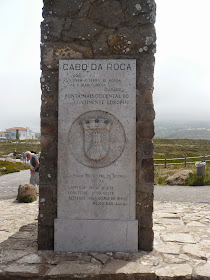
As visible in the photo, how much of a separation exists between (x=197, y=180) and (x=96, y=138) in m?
8.19

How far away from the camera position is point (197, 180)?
11.1 metres

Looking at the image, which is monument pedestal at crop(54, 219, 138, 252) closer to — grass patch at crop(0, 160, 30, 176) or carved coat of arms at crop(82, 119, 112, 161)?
carved coat of arms at crop(82, 119, 112, 161)

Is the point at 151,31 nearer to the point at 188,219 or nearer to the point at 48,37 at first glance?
the point at 48,37

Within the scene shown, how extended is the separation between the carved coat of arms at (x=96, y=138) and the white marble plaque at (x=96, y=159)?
13 millimetres

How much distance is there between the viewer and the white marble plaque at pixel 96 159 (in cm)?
392

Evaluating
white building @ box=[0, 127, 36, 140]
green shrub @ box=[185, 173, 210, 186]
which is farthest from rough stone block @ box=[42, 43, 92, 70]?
white building @ box=[0, 127, 36, 140]

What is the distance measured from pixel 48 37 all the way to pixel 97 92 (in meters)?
1.01

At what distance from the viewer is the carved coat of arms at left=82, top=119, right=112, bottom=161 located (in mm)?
3857

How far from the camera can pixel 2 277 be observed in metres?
3.36

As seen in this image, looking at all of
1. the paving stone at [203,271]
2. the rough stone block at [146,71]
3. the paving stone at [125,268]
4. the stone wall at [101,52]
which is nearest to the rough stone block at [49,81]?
the stone wall at [101,52]

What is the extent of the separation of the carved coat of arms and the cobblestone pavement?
4.32 feet

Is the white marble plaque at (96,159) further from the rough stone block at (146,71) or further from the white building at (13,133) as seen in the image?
the white building at (13,133)

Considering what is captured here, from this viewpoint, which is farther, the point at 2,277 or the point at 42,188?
the point at 42,188

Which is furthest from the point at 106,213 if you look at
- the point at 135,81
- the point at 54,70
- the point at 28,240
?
the point at 54,70
